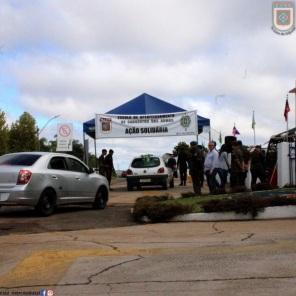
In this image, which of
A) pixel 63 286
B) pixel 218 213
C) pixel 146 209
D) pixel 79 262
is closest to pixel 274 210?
pixel 218 213

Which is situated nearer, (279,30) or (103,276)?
(103,276)

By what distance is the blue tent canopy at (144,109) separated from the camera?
27.1 meters

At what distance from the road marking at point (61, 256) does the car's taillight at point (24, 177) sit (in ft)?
15.3

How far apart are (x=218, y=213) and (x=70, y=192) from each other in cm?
417

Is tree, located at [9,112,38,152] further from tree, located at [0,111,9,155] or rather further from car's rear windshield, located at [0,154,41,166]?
car's rear windshield, located at [0,154,41,166]

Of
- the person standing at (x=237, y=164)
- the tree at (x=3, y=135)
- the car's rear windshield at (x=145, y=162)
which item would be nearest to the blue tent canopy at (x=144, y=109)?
the car's rear windshield at (x=145, y=162)

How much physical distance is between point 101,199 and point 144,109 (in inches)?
445

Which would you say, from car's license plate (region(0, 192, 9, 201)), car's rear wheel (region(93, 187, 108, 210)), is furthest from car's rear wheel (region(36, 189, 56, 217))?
car's rear wheel (region(93, 187, 108, 210))

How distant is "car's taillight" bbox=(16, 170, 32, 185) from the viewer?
1321cm

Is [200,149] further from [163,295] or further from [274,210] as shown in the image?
[163,295]

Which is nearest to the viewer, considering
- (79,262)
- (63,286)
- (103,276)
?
(63,286)

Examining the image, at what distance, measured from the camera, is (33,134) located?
6925 centimetres

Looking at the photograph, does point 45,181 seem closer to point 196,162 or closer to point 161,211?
point 161,211

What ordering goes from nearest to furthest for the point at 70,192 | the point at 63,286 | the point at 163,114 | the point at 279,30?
1. the point at 63,286
2. the point at 70,192
3. the point at 279,30
4. the point at 163,114
